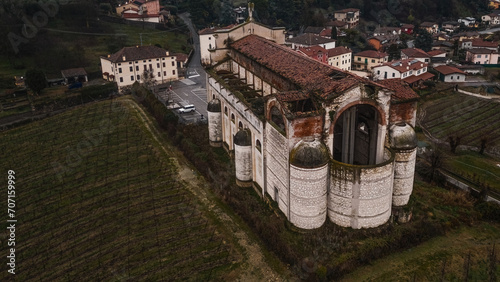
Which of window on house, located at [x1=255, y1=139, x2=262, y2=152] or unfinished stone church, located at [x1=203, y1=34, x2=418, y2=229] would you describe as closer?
unfinished stone church, located at [x1=203, y1=34, x2=418, y2=229]

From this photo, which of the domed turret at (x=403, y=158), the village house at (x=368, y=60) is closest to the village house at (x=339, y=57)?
the village house at (x=368, y=60)

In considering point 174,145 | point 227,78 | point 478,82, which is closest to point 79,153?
point 174,145

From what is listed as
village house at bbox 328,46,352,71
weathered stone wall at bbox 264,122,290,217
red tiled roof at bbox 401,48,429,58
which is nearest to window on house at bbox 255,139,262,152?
weathered stone wall at bbox 264,122,290,217

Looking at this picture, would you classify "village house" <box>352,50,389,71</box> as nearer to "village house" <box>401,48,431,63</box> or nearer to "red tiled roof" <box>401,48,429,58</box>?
"village house" <box>401,48,431,63</box>

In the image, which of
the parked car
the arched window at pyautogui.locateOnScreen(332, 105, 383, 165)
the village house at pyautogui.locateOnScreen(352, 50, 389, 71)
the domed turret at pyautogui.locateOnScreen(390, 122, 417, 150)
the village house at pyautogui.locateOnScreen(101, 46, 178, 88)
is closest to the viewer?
the domed turret at pyautogui.locateOnScreen(390, 122, 417, 150)

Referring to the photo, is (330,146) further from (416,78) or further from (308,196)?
(416,78)

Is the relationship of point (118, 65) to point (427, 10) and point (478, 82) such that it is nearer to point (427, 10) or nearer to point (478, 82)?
point (478, 82)
